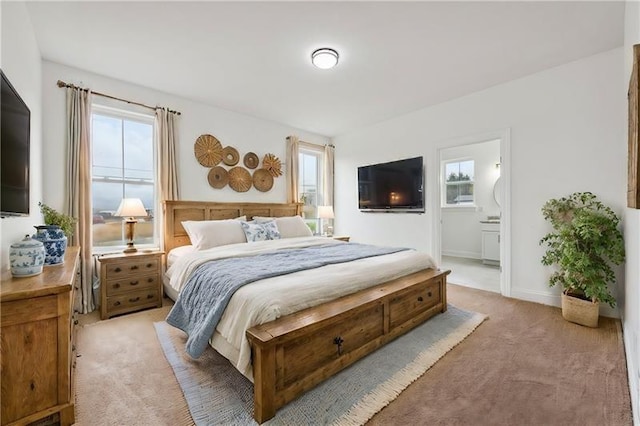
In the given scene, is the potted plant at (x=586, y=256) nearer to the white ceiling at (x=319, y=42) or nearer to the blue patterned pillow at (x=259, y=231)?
the white ceiling at (x=319, y=42)

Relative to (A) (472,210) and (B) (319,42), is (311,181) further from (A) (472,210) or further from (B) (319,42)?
(A) (472,210)

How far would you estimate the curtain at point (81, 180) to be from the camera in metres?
2.95

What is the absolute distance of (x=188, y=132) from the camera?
12.6 ft

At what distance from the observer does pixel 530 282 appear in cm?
327

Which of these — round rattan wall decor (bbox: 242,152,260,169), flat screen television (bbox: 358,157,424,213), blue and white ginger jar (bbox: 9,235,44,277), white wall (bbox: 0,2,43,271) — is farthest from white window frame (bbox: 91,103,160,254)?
flat screen television (bbox: 358,157,424,213)

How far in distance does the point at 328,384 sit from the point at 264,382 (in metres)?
0.50

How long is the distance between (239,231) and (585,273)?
145 inches

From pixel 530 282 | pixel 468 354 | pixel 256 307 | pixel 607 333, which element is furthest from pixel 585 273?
pixel 256 307

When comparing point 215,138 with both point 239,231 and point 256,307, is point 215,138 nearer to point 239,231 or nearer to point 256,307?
point 239,231

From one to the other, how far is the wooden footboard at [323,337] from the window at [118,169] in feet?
9.47

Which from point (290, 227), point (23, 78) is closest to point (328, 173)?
point (290, 227)

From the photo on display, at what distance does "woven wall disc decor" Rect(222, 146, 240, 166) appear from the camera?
4.19 metres

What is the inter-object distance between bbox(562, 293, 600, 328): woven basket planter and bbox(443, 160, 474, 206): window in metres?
3.64

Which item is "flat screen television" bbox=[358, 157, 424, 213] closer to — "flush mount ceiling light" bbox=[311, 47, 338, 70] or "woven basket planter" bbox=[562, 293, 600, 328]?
"woven basket planter" bbox=[562, 293, 600, 328]
